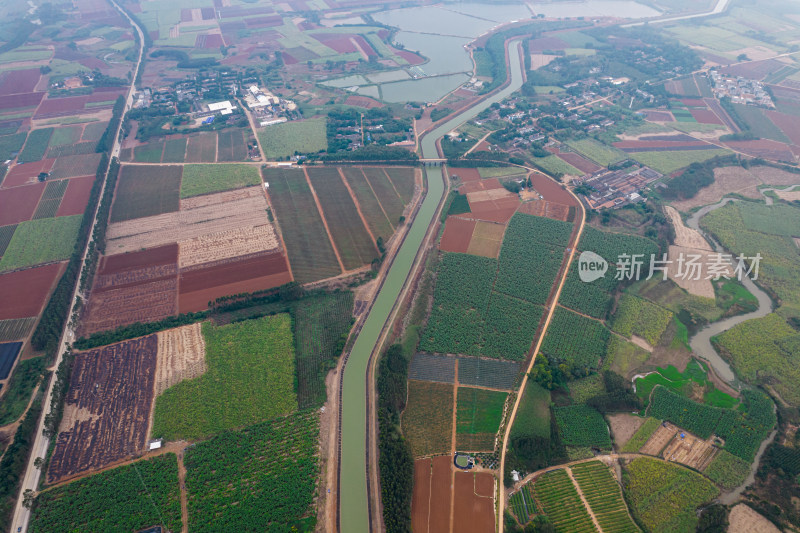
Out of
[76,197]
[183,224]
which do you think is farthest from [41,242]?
[183,224]

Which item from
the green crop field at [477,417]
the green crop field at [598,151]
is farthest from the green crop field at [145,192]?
the green crop field at [598,151]

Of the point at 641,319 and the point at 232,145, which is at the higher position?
the point at 232,145

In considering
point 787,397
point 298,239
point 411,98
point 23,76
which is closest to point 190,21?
point 23,76

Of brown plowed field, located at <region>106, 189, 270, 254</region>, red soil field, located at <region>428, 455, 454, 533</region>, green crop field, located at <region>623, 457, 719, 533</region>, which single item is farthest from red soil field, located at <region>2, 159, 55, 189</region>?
green crop field, located at <region>623, 457, 719, 533</region>

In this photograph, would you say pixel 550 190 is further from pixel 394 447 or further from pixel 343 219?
pixel 394 447

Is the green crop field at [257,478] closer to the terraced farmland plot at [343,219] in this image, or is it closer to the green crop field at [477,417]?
the green crop field at [477,417]

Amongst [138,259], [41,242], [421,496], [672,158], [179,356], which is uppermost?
[672,158]

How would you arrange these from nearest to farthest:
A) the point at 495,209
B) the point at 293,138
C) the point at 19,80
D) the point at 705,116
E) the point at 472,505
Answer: the point at 472,505 < the point at 495,209 < the point at 293,138 < the point at 705,116 < the point at 19,80

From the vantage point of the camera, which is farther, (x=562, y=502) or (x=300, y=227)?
(x=300, y=227)
